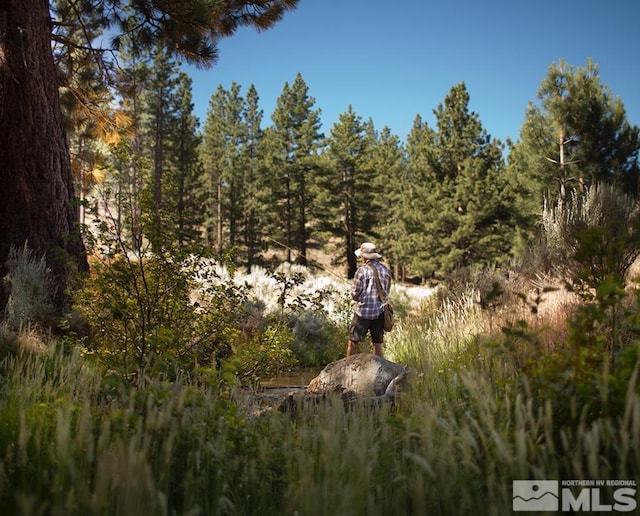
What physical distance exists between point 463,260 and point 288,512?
26.4 meters

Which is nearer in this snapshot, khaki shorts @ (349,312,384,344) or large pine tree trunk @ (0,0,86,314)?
large pine tree trunk @ (0,0,86,314)

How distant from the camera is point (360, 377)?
598 centimetres

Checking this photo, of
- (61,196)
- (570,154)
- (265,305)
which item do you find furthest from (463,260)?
(61,196)

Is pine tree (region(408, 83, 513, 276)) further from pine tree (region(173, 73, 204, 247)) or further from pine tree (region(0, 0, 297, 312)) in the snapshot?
pine tree (region(0, 0, 297, 312))

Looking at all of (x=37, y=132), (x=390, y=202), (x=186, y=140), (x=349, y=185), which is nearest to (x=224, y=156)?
(x=186, y=140)

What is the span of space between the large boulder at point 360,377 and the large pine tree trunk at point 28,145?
13.2ft

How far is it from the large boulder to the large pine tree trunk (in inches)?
158

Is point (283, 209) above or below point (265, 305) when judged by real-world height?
above

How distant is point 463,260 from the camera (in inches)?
1073

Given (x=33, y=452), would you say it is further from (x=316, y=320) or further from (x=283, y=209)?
(x=283, y=209)

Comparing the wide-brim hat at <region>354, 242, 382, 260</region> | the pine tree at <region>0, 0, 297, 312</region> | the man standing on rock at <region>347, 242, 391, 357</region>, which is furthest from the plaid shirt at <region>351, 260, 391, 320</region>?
the pine tree at <region>0, 0, 297, 312</region>

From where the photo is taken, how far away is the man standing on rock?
24.7 feet

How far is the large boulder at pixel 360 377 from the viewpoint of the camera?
5.71 metres


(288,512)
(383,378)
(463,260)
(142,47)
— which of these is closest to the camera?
(288,512)
